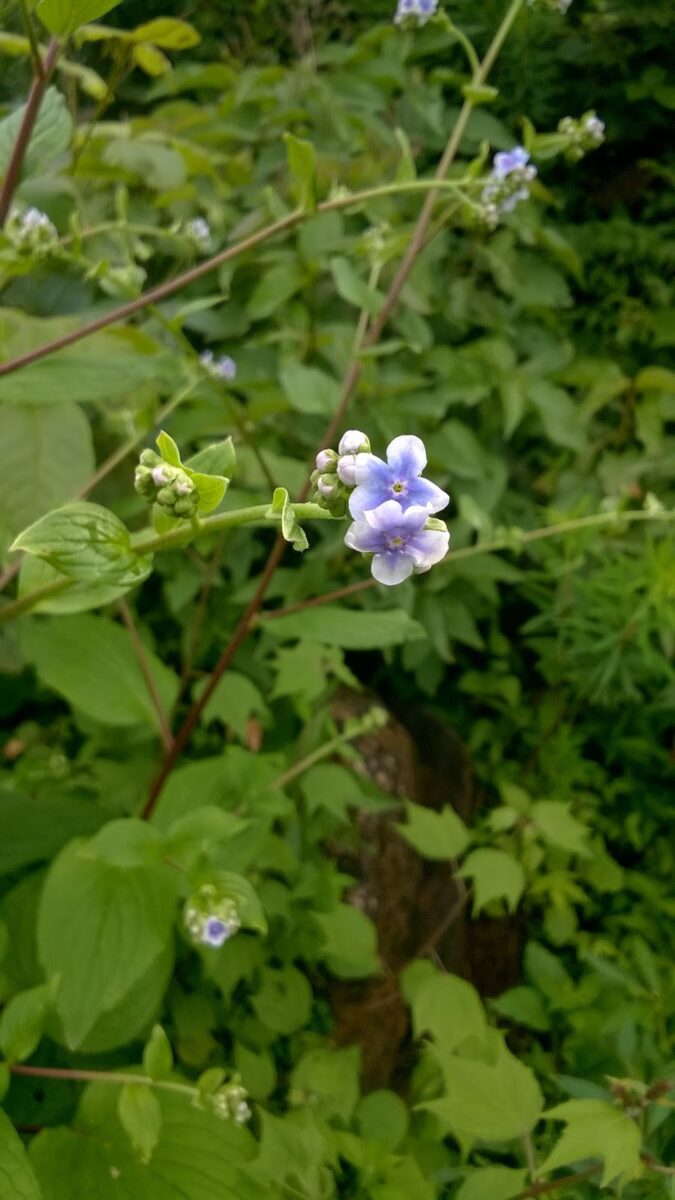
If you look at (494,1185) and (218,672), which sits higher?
(218,672)

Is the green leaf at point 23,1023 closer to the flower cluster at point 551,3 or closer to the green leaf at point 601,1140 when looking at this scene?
the green leaf at point 601,1140

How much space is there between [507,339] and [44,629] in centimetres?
128

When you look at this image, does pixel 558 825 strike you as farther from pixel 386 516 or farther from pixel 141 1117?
pixel 386 516

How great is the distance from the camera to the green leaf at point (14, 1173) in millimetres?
595

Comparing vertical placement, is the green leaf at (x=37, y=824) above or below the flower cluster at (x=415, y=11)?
below

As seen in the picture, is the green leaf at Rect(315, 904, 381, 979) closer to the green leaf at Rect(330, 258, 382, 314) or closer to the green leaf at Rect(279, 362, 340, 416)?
the green leaf at Rect(279, 362, 340, 416)

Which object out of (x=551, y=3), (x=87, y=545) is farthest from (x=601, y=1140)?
(x=551, y=3)

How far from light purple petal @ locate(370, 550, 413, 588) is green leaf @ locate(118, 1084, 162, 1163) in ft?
1.81

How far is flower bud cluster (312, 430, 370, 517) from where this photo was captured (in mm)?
485

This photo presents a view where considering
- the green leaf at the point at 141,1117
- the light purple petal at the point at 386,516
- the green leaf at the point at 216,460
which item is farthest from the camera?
the green leaf at the point at 141,1117

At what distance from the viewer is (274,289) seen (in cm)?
153

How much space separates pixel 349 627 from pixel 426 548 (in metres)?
0.42

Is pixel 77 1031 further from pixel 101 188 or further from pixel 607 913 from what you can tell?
pixel 101 188

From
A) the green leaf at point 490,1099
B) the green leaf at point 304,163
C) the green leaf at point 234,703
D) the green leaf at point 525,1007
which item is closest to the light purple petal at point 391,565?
the green leaf at point 304,163
